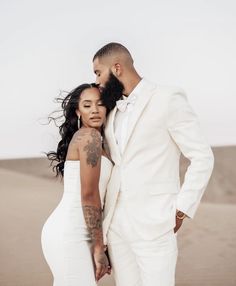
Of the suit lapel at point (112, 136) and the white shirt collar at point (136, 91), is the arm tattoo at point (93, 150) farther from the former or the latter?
the white shirt collar at point (136, 91)

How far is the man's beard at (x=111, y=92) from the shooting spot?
8.05 feet

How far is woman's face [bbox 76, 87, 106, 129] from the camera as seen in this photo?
2.45 m

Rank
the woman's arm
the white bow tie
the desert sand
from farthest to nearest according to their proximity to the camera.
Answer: the desert sand → the white bow tie → the woman's arm

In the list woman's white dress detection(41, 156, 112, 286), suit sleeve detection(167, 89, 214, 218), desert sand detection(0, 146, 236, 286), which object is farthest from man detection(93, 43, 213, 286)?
desert sand detection(0, 146, 236, 286)

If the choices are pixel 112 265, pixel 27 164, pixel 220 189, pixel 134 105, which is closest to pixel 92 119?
pixel 134 105

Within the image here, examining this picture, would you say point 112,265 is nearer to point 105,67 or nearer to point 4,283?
point 105,67

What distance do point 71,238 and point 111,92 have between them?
646 millimetres

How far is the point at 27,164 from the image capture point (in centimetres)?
1680

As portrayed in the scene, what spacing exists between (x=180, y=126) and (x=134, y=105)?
215mm

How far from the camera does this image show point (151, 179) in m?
2.38

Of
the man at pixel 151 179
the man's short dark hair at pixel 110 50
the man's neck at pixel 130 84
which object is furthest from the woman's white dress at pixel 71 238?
the man's short dark hair at pixel 110 50

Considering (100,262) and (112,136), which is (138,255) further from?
(112,136)

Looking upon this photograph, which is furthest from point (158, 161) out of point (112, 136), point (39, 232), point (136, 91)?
point (39, 232)

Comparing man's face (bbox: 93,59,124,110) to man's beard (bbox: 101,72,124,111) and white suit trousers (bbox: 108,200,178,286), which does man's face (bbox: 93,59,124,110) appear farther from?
white suit trousers (bbox: 108,200,178,286)
